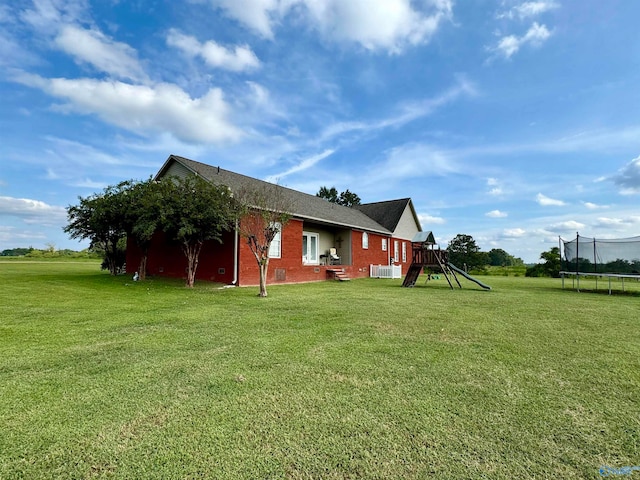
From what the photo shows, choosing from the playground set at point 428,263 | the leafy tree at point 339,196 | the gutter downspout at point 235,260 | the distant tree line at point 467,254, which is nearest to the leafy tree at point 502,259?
the distant tree line at point 467,254

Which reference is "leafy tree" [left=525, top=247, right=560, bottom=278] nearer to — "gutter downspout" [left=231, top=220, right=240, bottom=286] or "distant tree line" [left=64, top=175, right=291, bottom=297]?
"distant tree line" [left=64, top=175, right=291, bottom=297]

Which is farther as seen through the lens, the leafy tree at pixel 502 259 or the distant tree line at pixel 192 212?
the leafy tree at pixel 502 259

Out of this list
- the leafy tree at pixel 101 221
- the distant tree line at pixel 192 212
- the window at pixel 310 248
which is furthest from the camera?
the window at pixel 310 248

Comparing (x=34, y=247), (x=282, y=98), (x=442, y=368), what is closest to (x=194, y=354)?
(x=442, y=368)

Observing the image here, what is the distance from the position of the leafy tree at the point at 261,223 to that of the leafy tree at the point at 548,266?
2559cm

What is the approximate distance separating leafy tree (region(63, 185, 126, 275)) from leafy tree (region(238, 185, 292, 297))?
5.04 m

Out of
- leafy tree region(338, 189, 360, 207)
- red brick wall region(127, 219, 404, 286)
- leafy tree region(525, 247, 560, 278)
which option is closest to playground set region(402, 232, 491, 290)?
red brick wall region(127, 219, 404, 286)

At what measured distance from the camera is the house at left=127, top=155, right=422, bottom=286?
12.5m

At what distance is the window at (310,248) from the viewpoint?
1691 centimetres

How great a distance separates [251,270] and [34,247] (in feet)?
161

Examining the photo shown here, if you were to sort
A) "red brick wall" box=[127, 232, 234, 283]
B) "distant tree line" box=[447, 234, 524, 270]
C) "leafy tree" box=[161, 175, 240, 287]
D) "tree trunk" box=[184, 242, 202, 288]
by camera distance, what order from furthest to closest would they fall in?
"distant tree line" box=[447, 234, 524, 270] < "red brick wall" box=[127, 232, 234, 283] < "tree trunk" box=[184, 242, 202, 288] < "leafy tree" box=[161, 175, 240, 287]

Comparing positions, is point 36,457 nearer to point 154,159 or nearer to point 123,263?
point 154,159

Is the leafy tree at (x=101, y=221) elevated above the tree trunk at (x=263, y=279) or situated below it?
above

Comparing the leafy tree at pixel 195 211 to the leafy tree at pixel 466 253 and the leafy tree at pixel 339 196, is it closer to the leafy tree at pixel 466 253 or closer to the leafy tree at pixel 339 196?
the leafy tree at pixel 466 253
